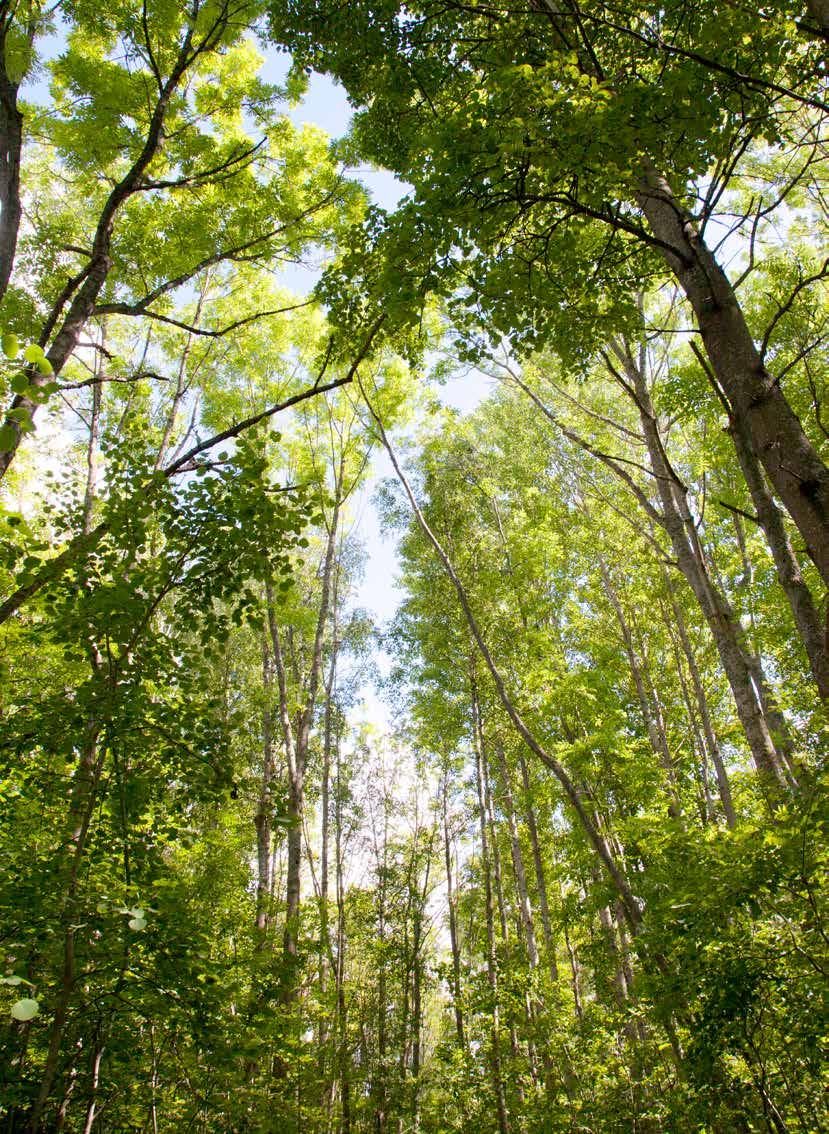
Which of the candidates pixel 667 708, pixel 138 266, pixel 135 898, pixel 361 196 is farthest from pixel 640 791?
pixel 138 266

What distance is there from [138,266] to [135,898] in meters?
5.11

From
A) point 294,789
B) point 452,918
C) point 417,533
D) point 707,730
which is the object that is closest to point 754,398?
point 294,789

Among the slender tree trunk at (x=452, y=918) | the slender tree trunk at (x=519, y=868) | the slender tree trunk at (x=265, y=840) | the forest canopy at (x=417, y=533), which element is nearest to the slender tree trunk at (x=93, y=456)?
the forest canopy at (x=417, y=533)

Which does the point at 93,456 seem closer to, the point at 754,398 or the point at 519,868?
the point at 754,398

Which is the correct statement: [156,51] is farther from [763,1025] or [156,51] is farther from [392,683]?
[392,683]

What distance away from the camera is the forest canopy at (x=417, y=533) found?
7.86ft

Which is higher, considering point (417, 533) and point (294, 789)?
point (417, 533)

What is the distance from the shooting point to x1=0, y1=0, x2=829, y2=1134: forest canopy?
2.40 m

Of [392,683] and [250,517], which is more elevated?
A: [392,683]

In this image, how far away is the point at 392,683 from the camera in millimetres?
13203

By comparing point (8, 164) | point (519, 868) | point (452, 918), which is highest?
point (8, 164)

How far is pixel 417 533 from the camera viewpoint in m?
12.2

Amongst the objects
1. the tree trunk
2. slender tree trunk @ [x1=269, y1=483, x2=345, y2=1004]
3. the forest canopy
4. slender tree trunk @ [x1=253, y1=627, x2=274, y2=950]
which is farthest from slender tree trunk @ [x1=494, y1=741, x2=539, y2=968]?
the tree trunk

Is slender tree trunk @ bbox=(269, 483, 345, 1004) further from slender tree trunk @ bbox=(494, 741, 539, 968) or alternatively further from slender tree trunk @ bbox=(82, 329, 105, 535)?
slender tree trunk @ bbox=(494, 741, 539, 968)
